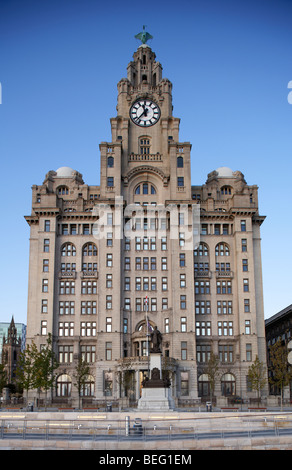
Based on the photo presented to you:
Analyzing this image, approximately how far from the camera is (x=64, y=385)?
9856 centimetres

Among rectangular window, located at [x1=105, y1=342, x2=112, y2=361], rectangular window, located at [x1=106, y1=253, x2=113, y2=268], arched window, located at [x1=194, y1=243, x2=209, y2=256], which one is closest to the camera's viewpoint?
rectangular window, located at [x1=105, y1=342, x2=112, y2=361]

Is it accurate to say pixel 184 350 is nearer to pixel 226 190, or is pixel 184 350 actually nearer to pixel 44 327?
pixel 44 327

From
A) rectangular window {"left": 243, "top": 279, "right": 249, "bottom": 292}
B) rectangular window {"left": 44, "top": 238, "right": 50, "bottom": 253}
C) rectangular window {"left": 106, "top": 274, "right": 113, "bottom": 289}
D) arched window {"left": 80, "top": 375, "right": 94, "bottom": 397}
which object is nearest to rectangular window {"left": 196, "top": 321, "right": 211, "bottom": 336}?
rectangular window {"left": 243, "top": 279, "right": 249, "bottom": 292}

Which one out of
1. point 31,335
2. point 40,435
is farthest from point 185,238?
point 40,435

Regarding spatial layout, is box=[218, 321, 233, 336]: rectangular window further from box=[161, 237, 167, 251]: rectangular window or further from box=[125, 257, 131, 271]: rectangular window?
box=[125, 257, 131, 271]: rectangular window

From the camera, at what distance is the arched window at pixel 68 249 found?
344 feet

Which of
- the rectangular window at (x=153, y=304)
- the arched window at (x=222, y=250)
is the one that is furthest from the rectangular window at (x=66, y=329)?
the arched window at (x=222, y=250)

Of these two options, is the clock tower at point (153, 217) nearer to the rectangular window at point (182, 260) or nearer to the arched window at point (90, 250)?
the rectangular window at point (182, 260)

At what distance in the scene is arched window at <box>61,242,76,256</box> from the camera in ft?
344

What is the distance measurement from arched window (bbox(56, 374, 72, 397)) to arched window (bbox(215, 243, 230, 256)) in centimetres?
3621

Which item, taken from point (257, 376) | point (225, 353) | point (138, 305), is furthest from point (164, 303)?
point (257, 376)

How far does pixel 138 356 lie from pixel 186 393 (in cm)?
1166

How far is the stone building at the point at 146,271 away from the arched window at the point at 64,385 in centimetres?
18
